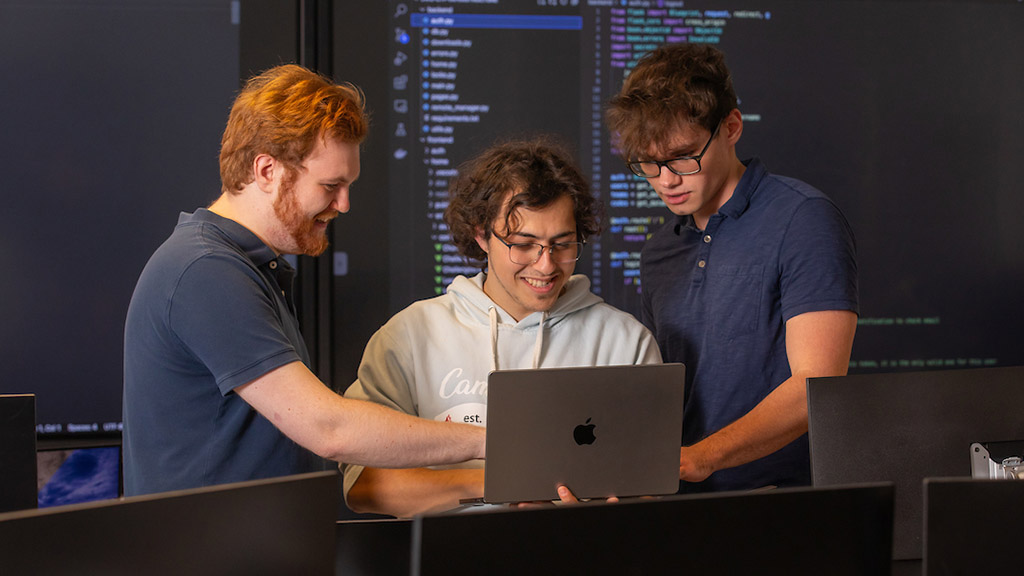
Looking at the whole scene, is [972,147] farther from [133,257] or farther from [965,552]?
[133,257]

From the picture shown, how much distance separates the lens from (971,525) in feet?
2.74

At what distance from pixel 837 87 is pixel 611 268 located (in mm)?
993

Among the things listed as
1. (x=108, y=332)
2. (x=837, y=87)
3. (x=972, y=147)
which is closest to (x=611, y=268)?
(x=837, y=87)

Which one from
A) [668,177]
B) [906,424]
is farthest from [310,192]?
[906,424]

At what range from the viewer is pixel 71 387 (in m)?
2.45

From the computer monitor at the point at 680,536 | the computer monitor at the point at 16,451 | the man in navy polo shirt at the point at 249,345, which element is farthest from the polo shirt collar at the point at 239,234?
the computer monitor at the point at 680,536

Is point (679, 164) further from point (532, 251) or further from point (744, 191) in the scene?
point (532, 251)

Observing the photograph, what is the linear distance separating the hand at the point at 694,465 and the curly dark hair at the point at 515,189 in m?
0.52

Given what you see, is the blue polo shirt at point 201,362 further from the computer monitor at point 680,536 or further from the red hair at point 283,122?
the computer monitor at point 680,536

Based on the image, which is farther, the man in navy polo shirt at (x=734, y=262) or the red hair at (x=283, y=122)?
the man in navy polo shirt at (x=734, y=262)

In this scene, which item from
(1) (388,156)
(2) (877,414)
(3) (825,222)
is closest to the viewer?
(2) (877,414)

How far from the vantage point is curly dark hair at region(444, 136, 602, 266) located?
1.68 m

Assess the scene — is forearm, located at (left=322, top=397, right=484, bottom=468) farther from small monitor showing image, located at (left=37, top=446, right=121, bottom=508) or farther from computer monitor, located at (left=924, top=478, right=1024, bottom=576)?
small monitor showing image, located at (left=37, top=446, right=121, bottom=508)

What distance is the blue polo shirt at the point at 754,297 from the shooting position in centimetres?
175
